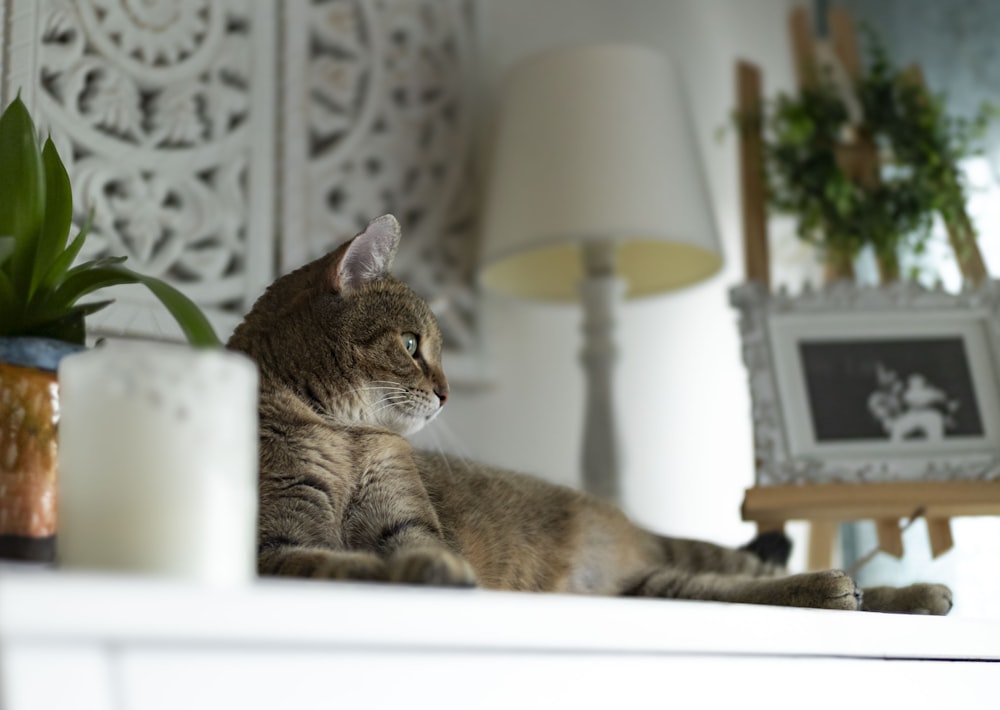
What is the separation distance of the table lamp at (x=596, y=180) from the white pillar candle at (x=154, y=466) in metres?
1.09

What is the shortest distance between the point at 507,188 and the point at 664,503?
2.36 ft

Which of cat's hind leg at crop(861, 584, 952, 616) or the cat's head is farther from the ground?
the cat's head

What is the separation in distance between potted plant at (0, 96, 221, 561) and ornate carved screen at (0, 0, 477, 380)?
14.6 inches

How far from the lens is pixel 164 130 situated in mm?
1437

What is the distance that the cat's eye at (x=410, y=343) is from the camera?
3.33ft

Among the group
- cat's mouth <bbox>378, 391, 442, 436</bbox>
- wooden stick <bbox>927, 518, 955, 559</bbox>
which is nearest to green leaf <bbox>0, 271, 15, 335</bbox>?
cat's mouth <bbox>378, 391, 442, 436</bbox>

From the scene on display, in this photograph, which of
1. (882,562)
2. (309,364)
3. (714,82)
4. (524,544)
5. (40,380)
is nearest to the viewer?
(40,380)

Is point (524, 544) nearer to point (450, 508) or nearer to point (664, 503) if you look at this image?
point (450, 508)

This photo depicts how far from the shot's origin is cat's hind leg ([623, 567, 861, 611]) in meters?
0.95

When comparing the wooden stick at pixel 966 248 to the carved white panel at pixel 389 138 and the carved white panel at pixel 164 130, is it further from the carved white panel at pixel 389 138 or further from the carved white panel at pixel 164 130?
the carved white panel at pixel 164 130

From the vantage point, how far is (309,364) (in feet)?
3.11

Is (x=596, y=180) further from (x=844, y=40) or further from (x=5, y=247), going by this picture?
(x=5, y=247)

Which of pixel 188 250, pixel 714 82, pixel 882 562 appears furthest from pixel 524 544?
pixel 714 82

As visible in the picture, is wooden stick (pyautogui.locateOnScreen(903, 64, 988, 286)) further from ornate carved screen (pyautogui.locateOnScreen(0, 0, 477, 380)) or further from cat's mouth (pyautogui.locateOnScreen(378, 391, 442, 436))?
cat's mouth (pyautogui.locateOnScreen(378, 391, 442, 436))
